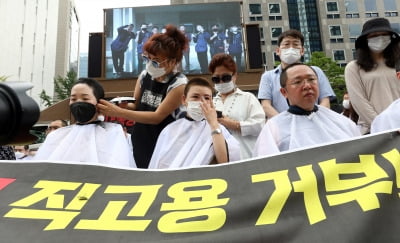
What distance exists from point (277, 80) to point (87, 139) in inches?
69.5

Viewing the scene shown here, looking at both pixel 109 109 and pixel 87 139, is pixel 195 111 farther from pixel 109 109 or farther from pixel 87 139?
pixel 87 139

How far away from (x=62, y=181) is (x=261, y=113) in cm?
170

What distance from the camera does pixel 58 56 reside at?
4197 cm

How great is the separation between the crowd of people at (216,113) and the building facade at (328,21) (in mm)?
38221

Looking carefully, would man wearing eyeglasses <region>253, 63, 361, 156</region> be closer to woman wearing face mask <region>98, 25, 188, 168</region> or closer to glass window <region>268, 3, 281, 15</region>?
woman wearing face mask <region>98, 25, 188, 168</region>

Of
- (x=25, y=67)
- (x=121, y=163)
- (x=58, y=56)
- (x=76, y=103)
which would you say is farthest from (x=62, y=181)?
(x=58, y=56)

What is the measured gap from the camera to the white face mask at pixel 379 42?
3.02 meters

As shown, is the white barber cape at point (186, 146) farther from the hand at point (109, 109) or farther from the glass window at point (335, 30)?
the glass window at point (335, 30)

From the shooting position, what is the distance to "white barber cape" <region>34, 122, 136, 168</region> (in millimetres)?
2539

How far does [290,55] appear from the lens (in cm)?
343

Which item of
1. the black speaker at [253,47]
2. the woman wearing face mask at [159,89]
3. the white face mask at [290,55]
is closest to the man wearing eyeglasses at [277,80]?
the white face mask at [290,55]

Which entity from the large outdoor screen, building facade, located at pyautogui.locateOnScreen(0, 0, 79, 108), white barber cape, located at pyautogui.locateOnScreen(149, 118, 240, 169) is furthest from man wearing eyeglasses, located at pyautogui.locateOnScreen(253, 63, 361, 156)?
building facade, located at pyautogui.locateOnScreen(0, 0, 79, 108)

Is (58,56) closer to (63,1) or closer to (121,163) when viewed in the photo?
(63,1)

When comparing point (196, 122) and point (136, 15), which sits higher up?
point (136, 15)
